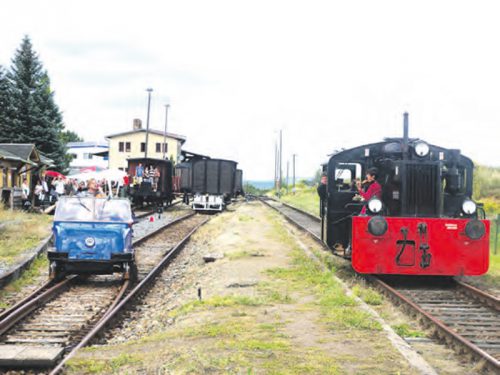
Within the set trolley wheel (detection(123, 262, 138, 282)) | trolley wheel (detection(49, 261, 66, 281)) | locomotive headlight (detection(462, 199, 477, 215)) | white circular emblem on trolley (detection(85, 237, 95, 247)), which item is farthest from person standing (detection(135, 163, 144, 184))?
locomotive headlight (detection(462, 199, 477, 215))

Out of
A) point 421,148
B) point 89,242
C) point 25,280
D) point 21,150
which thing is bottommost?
point 25,280

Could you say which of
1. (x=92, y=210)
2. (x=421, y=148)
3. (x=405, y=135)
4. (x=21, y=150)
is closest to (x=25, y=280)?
(x=92, y=210)

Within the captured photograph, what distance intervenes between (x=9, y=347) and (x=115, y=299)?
11.6ft

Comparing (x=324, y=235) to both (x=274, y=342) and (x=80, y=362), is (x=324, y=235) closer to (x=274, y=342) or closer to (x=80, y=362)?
(x=274, y=342)

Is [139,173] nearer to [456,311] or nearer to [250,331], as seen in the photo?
[456,311]

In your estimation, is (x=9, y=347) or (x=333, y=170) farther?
(x=333, y=170)

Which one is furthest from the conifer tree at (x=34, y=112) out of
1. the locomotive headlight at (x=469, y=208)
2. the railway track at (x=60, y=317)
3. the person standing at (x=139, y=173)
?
the locomotive headlight at (x=469, y=208)

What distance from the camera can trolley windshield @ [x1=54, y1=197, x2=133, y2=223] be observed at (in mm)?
11766

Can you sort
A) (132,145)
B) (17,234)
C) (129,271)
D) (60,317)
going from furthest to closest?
1. (132,145)
2. (17,234)
3. (129,271)
4. (60,317)

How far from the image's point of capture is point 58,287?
11.0 metres

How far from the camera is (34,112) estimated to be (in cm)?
3956

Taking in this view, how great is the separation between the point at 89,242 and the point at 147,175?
2500cm

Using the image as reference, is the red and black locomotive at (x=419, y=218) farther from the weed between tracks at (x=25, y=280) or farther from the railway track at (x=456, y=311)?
the weed between tracks at (x=25, y=280)

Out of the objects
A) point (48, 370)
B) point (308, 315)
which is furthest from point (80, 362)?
point (308, 315)
